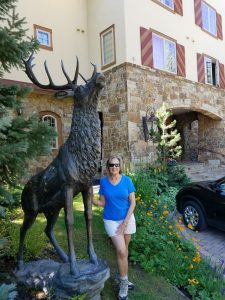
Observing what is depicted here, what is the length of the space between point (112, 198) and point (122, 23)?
30.6ft

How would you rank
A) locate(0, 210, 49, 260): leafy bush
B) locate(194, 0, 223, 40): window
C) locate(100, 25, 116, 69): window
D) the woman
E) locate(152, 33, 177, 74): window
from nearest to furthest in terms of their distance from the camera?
the woman < locate(0, 210, 49, 260): leafy bush < locate(100, 25, 116, 69): window < locate(152, 33, 177, 74): window < locate(194, 0, 223, 40): window

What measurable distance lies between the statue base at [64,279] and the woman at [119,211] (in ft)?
1.06

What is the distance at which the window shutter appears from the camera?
11.8 meters

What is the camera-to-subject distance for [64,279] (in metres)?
3.10

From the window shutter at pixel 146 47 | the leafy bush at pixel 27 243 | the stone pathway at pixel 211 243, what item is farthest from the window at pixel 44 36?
the leafy bush at pixel 27 243

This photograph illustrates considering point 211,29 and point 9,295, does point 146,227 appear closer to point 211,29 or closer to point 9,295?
point 9,295

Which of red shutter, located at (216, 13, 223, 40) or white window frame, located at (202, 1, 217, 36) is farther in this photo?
red shutter, located at (216, 13, 223, 40)

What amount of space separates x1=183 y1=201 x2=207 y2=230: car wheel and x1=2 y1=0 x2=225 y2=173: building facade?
173 inches

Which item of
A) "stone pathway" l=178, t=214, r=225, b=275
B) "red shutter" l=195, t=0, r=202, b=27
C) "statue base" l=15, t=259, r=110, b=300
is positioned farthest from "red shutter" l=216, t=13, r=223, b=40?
"statue base" l=15, t=259, r=110, b=300

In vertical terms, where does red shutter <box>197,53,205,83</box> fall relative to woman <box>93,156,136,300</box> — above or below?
above

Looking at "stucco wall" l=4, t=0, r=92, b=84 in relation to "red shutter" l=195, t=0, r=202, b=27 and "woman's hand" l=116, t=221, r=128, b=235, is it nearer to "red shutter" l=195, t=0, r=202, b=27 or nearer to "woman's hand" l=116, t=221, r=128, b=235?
"red shutter" l=195, t=0, r=202, b=27

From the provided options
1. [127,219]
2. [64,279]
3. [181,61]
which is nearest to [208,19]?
[181,61]

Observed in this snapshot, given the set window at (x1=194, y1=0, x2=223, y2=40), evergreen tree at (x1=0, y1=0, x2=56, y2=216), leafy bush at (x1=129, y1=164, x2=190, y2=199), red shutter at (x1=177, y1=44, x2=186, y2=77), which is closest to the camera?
evergreen tree at (x1=0, y1=0, x2=56, y2=216)

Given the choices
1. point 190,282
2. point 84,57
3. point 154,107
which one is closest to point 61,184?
point 190,282
